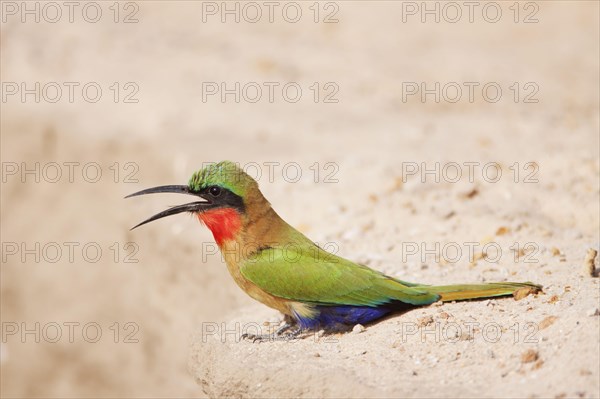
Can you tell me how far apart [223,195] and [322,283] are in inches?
26.8

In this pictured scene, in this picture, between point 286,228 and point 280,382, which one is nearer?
point 280,382

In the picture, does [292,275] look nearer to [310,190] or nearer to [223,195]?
[223,195]

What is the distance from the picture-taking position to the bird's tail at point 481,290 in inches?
177

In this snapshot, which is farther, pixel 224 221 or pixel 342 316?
pixel 224 221

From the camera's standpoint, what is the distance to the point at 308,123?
871 centimetres

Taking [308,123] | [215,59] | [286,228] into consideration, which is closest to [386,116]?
[308,123]

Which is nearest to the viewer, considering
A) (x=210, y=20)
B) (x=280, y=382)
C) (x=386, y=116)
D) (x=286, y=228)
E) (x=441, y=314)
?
(x=280, y=382)

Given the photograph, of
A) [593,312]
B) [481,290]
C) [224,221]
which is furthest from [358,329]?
[593,312]

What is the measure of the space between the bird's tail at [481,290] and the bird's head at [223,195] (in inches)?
39.8

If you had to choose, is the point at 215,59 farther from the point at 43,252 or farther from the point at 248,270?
the point at 248,270

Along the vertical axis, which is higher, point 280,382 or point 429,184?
point 429,184

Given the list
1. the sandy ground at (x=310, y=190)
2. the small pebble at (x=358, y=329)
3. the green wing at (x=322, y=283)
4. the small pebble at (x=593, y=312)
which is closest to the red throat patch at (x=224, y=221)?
the green wing at (x=322, y=283)

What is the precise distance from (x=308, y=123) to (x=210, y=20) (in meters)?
3.04

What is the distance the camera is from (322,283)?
4617mm
